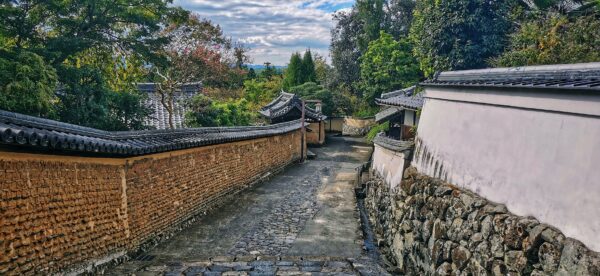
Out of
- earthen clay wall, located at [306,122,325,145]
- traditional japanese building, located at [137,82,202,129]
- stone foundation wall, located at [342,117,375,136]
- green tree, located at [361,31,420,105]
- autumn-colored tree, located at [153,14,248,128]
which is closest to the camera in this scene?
traditional japanese building, located at [137,82,202,129]

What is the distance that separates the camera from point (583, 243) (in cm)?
393

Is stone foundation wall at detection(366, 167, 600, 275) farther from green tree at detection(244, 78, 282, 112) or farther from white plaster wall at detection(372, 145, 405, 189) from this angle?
green tree at detection(244, 78, 282, 112)

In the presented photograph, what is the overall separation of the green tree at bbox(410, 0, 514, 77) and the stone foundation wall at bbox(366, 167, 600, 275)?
40.4ft

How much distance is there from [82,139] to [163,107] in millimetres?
16151

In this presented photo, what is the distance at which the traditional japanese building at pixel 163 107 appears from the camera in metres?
19.9

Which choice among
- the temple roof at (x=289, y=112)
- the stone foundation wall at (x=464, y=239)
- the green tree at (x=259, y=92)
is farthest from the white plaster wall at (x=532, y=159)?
the green tree at (x=259, y=92)

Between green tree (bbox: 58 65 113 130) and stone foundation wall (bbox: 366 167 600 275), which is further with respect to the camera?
green tree (bbox: 58 65 113 130)

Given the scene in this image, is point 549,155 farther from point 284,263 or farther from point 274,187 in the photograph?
point 274,187

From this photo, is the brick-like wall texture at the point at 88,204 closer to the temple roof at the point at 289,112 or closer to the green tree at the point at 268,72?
the temple roof at the point at 289,112

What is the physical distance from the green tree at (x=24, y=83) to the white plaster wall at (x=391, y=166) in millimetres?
9911

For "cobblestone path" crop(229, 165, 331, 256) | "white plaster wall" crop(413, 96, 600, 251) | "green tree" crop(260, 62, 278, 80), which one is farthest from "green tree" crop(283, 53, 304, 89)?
"white plaster wall" crop(413, 96, 600, 251)

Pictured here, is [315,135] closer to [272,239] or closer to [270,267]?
[272,239]

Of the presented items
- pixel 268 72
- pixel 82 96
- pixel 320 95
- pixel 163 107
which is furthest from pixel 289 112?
pixel 268 72

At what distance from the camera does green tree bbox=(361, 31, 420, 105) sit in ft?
112
